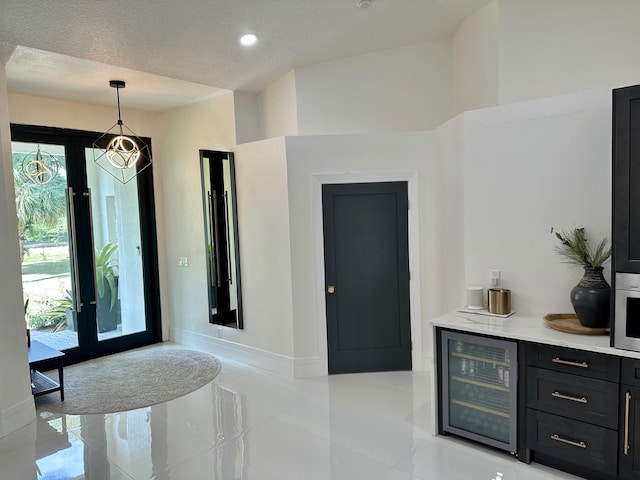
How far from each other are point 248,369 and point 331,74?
3.36 m

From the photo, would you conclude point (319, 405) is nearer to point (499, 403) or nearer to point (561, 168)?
point (499, 403)

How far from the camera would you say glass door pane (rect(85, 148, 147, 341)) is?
17.8ft

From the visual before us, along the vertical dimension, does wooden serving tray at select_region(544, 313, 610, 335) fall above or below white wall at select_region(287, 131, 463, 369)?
below

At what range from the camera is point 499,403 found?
3.01 meters

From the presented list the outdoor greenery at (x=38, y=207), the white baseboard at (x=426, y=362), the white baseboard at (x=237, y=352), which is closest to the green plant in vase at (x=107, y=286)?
the outdoor greenery at (x=38, y=207)

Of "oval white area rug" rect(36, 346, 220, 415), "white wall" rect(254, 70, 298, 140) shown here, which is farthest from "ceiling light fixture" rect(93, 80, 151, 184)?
"oval white area rug" rect(36, 346, 220, 415)

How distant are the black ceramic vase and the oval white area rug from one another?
348 cm

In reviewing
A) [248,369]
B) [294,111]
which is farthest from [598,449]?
[294,111]

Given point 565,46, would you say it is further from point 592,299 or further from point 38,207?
→ point 38,207

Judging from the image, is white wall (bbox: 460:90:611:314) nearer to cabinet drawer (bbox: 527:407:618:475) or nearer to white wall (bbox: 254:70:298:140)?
cabinet drawer (bbox: 527:407:618:475)

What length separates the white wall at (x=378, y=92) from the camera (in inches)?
182

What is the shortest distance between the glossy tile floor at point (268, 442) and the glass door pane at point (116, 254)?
1772 mm

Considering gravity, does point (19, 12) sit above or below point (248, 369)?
above

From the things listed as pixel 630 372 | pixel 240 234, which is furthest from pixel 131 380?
pixel 630 372
